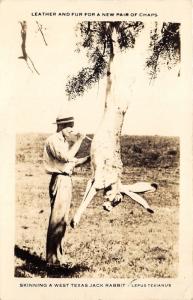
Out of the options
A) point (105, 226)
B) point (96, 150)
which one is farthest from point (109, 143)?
point (105, 226)

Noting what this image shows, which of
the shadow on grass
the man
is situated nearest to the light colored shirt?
the man

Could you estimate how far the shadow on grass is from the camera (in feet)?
2.12

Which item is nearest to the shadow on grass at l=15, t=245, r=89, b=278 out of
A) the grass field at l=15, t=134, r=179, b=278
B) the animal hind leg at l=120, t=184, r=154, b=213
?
the grass field at l=15, t=134, r=179, b=278

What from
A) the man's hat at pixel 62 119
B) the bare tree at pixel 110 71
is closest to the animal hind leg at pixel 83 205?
the bare tree at pixel 110 71

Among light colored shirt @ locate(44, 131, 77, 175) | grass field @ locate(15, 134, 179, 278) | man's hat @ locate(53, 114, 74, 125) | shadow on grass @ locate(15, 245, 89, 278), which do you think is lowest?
shadow on grass @ locate(15, 245, 89, 278)

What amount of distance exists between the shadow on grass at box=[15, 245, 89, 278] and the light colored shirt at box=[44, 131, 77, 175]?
138 millimetres

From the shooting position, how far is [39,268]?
651 millimetres

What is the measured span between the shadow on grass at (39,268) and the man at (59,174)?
1 centimetres

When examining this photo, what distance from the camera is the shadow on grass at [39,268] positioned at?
65 centimetres

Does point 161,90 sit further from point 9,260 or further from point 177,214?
point 9,260

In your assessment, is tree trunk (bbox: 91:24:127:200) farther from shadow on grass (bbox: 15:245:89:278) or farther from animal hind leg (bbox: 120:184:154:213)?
shadow on grass (bbox: 15:245:89:278)

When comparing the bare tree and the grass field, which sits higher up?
the bare tree

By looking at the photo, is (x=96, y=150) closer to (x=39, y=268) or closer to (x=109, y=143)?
Result: (x=109, y=143)

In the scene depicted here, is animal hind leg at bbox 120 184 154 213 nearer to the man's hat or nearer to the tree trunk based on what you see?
the tree trunk
